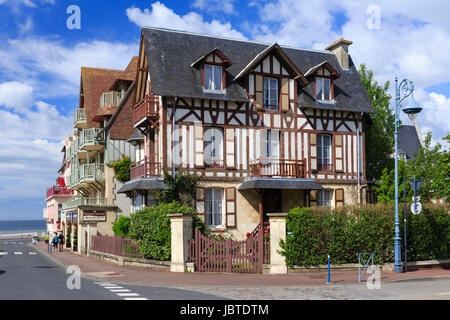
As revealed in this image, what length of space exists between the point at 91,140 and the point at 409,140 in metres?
37.0

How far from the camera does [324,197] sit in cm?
2825

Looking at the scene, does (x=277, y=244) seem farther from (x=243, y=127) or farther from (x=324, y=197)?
(x=324, y=197)

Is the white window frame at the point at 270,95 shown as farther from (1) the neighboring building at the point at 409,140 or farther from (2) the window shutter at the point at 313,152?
(1) the neighboring building at the point at 409,140

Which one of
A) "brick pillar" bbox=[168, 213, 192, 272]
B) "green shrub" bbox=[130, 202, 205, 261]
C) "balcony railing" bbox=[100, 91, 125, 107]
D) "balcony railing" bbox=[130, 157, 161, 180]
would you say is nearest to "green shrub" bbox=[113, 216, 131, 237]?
"balcony railing" bbox=[130, 157, 161, 180]

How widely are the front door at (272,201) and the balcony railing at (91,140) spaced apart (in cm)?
1594

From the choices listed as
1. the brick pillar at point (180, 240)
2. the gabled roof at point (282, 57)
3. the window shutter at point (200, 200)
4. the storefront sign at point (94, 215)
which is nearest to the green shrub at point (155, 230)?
the brick pillar at point (180, 240)

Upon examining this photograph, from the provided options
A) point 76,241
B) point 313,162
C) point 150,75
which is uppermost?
point 150,75

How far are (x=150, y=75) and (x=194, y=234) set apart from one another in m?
8.37

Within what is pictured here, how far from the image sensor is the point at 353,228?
20453 mm

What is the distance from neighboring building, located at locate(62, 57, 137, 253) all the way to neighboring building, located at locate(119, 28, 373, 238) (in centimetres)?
742
